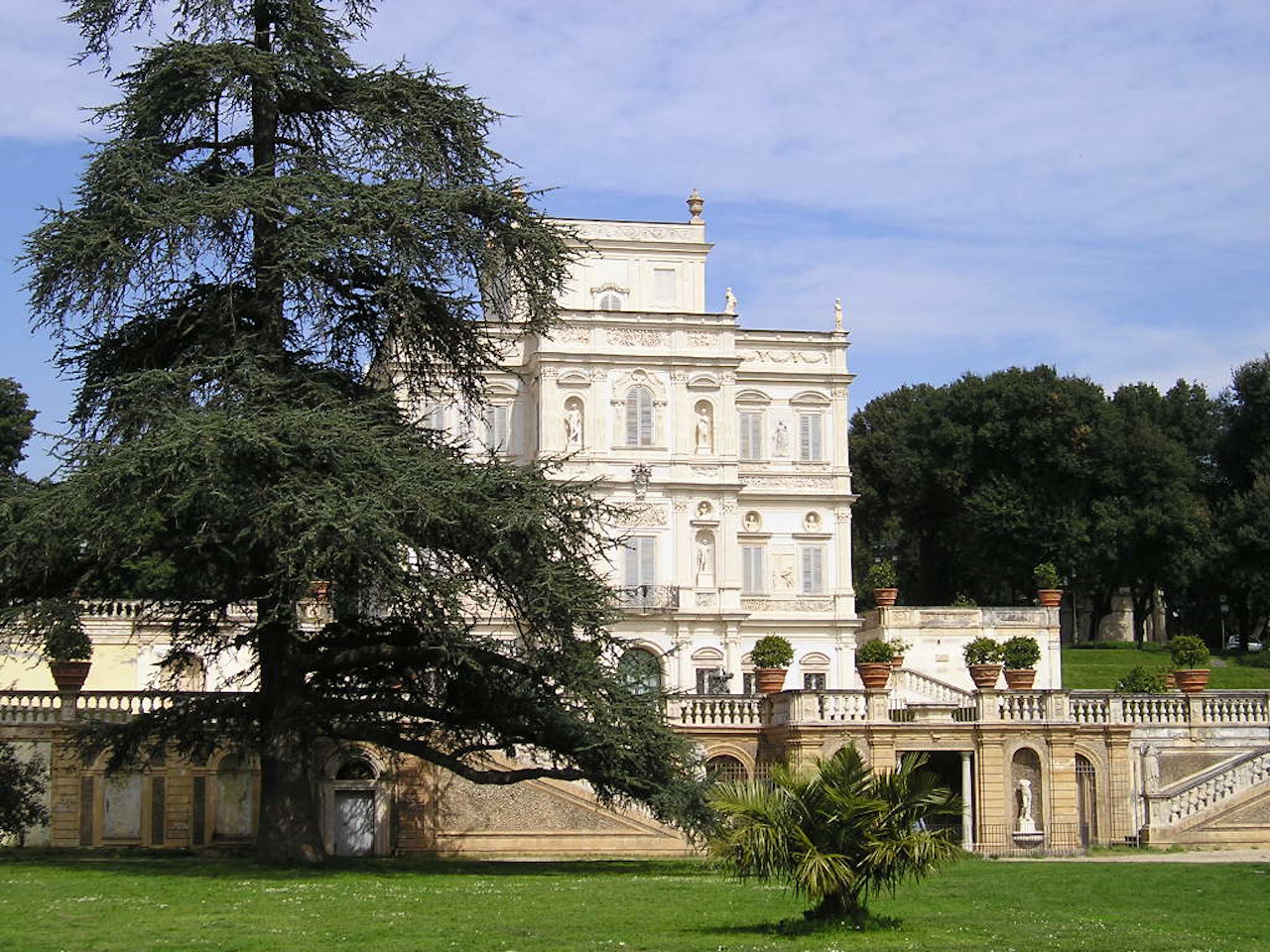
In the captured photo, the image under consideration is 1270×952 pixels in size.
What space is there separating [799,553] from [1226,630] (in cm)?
2405

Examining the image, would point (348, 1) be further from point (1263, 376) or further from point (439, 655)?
point (1263, 376)

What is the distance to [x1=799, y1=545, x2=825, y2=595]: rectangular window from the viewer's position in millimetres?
50906

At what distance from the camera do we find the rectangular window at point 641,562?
158ft

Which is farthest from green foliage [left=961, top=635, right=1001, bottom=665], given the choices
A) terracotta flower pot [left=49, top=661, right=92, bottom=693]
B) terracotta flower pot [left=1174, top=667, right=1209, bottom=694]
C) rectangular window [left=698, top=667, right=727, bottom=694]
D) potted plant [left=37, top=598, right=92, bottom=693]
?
potted plant [left=37, top=598, right=92, bottom=693]

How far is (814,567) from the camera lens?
167 feet

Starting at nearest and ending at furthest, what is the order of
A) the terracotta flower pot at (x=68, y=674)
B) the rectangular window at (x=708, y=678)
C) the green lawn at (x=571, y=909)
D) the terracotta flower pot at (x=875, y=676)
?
1. the green lawn at (x=571, y=909)
2. the terracotta flower pot at (x=68, y=674)
3. the terracotta flower pot at (x=875, y=676)
4. the rectangular window at (x=708, y=678)

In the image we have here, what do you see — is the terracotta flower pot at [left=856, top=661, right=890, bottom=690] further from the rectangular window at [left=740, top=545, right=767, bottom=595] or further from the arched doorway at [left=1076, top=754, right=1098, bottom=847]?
the rectangular window at [left=740, top=545, right=767, bottom=595]

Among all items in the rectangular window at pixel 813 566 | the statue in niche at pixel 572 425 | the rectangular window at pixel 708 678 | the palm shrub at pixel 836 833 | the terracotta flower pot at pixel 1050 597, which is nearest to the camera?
the palm shrub at pixel 836 833

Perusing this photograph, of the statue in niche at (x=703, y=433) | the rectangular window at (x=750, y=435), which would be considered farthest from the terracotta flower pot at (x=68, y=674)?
the rectangular window at (x=750, y=435)

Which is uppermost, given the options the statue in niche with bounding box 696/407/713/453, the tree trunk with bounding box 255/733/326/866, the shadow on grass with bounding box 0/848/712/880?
the statue in niche with bounding box 696/407/713/453

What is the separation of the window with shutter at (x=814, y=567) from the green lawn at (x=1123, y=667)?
7304 mm

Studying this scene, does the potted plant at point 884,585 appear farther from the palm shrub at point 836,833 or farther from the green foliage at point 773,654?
the palm shrub at point 836,833

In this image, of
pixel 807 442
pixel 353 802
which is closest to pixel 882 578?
pixel 807 442

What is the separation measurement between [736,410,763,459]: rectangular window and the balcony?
16.5 ft
